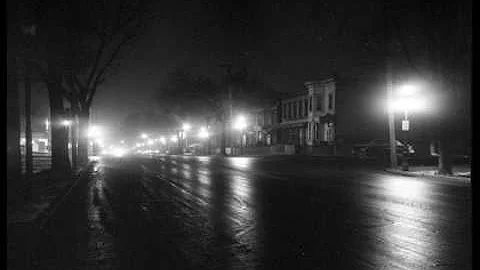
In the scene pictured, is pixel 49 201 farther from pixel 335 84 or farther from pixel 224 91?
pixel 224 91

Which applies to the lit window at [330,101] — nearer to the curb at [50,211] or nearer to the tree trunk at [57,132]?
the tree trunk at [57,132]

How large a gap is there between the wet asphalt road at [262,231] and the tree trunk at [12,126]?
1925mm

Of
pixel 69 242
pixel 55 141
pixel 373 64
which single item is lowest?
pixel 69 242

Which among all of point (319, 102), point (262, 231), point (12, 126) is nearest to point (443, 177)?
point (262, 231)

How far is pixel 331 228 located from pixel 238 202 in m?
4.70

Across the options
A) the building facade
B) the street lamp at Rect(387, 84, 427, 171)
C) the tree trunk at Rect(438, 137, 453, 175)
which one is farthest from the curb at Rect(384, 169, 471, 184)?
the building facade

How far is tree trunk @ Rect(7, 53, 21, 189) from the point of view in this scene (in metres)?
13.0

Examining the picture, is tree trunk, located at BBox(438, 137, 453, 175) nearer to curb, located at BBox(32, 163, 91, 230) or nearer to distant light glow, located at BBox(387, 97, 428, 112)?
distant light glow, located at BBox(387, 97, 428, 112)

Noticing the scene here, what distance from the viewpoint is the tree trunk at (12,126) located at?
13.0 meters

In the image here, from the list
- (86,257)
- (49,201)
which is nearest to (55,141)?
(49,201)

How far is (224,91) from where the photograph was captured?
6731cm

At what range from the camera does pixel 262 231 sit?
9.26 m

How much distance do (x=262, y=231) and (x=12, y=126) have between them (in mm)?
8193

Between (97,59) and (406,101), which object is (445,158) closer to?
(406,101)
